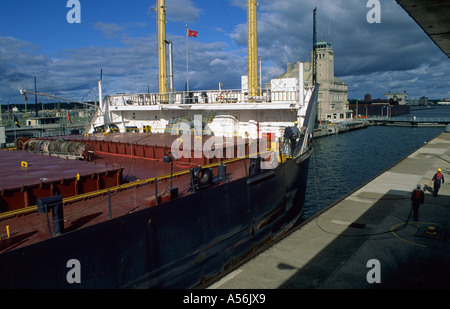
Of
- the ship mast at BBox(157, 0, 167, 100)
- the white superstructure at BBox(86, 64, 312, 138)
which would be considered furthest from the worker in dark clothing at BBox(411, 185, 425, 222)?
the ship mast at BBox(157, 0, 167, 100)

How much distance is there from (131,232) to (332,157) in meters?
46.7

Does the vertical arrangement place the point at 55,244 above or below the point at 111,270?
above

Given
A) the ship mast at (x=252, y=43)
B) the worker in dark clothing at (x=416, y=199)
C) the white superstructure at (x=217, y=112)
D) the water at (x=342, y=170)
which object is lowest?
the water at (x=342, y=170)

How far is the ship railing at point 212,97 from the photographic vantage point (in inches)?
784

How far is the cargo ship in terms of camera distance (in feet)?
25.1

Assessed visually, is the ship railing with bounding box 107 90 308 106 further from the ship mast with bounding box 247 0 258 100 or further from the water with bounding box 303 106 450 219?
the water with bounding box 303 106 450 219

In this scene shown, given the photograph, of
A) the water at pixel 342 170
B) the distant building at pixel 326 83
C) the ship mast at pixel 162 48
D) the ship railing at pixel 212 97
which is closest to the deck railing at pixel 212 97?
the ship railing at pixel 212 97

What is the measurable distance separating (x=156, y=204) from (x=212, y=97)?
593 inches

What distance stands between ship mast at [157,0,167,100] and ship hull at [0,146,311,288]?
773 inches

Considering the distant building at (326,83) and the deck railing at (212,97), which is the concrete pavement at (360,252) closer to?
the deck railing at (212,97)

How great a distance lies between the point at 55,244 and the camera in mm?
7133

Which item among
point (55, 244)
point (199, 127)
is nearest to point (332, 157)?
point (199, 127)

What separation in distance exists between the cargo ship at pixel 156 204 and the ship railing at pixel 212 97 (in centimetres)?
15
